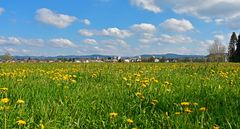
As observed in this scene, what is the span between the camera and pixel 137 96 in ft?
19.2

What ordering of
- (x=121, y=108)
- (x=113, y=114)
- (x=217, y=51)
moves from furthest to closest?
(x=217, y=51) → (x=121, y=108) → (x=113, y=114)

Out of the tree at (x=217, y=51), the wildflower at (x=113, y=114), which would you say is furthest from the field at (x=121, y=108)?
the tree at (x=217, y=51)

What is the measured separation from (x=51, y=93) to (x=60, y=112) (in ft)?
5.26

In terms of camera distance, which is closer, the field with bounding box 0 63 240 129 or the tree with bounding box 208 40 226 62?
the field with bounding box 0 63 240 129

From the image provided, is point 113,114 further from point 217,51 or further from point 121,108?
point 217,51

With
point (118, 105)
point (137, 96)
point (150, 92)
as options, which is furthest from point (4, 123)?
point (150, 92)

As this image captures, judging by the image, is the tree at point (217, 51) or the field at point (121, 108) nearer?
the field at point (121, 108)

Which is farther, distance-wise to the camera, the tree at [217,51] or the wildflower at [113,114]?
the tree at [217,51]

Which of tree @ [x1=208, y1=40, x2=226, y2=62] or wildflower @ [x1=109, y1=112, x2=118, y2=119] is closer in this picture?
wildflower @ [x1=109, y1=112, x2=118, y2=119]

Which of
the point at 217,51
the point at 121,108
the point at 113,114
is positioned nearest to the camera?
the point at 113,114

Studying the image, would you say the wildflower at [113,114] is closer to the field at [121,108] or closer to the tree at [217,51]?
the field at [121,108]

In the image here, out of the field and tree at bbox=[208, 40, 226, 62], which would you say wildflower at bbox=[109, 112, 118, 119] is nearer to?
the field

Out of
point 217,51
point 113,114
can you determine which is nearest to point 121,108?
point 113,114

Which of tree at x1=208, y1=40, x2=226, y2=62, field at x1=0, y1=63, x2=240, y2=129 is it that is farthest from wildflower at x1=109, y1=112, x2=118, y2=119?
tree at x1=208, y1=40, x2=226, y2=62
